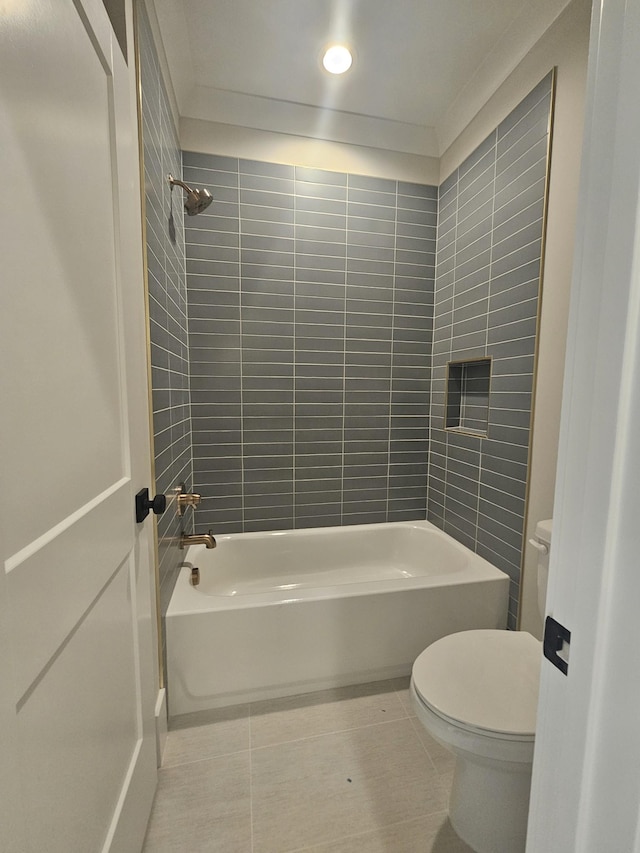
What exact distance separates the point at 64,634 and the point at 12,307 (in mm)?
499

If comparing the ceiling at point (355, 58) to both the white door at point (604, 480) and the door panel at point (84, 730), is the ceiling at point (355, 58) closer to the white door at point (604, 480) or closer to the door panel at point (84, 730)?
the white door at point (604, 480)

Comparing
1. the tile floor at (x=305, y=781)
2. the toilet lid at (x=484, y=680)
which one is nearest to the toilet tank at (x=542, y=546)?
the toilet lid at (x=484, y=680)

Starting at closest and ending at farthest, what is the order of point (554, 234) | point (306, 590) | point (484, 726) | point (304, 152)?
point (484, 726), point (554, 234), point (306, 590), point (304, 152)

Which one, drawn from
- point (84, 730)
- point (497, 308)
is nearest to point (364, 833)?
point (84, 730)

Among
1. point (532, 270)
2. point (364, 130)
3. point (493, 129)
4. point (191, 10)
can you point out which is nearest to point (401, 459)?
point (532, 270)

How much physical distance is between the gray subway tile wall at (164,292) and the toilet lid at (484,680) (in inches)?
37.4

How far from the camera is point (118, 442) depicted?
0.84 metres

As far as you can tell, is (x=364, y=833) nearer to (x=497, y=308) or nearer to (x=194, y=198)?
(x=497, y=308)

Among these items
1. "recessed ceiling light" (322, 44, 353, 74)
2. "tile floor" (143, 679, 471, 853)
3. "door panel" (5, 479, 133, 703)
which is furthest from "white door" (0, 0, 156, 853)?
"recessed ceiling light" (322, 44, 353, 74)

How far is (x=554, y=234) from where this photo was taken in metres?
1.42

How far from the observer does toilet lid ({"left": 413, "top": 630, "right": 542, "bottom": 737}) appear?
918mm

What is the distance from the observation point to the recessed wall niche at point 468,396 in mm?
1997

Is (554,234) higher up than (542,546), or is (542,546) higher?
(554,234)

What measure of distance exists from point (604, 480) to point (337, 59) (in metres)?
2.14
